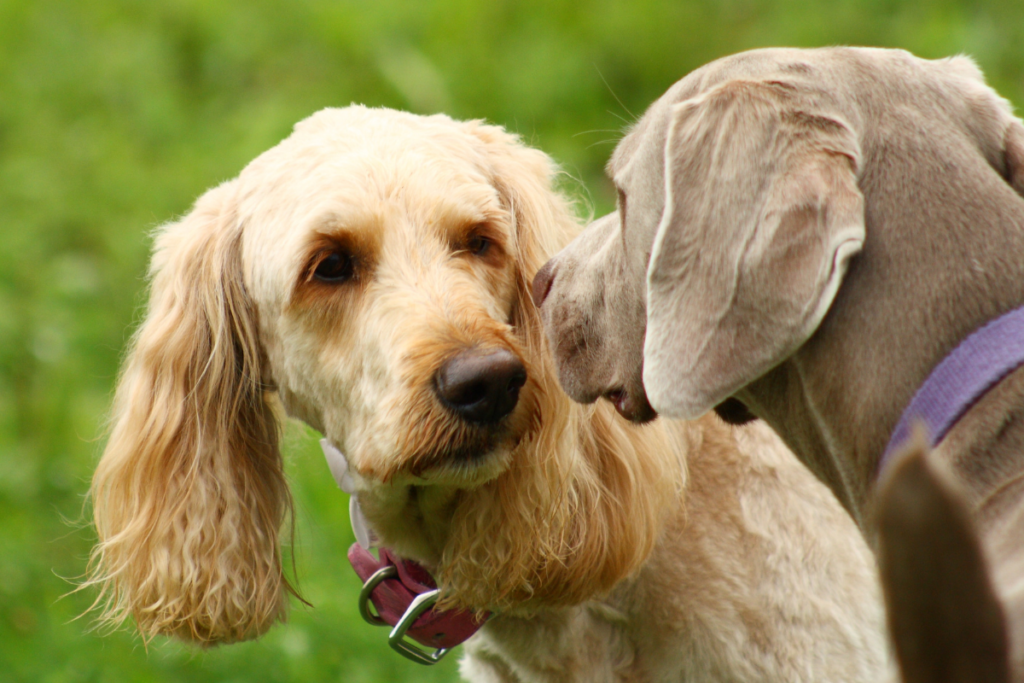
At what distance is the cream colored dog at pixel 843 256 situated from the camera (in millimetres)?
1640

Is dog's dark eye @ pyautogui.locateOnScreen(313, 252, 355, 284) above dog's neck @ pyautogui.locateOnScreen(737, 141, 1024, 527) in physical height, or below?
below

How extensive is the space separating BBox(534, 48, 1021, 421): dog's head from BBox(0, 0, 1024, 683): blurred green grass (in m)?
2.54

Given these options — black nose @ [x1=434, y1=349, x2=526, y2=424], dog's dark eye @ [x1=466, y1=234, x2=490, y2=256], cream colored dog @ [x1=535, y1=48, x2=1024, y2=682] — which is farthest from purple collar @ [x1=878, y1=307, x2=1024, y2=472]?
dog's dark eye @ [x1=466, y1=234, x2=490, y2=256]

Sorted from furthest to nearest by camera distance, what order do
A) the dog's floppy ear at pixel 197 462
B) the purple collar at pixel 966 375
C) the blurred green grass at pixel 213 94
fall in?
the blurred green grass at pixel 213 94, the dog's floppy ear at pixel 197 462, the purple collar at pixel 966 375

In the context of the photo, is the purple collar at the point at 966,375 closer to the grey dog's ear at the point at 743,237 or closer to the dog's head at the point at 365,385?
the grey dog's ear at the point at 743,237

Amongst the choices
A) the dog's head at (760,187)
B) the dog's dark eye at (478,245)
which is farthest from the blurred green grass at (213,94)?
the dog's head at (760,187)

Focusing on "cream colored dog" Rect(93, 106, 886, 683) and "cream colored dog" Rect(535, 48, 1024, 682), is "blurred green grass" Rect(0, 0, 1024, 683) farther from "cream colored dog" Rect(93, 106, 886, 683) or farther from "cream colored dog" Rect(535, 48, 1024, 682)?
"cream colored dog" Rect(535, 48, 1024, 682)

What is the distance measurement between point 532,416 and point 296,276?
1.93 ft

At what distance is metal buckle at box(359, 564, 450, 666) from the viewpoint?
2504mm

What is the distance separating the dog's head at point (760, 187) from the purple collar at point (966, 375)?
0.20 m

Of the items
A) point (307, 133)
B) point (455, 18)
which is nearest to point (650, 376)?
point (307, 133)

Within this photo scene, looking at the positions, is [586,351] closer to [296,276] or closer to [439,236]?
[439,236]

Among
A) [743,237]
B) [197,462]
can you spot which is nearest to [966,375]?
[743,237]

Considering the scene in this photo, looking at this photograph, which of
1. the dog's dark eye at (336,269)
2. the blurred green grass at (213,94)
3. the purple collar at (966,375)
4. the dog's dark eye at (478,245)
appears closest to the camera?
the purple collar at (966,375)
